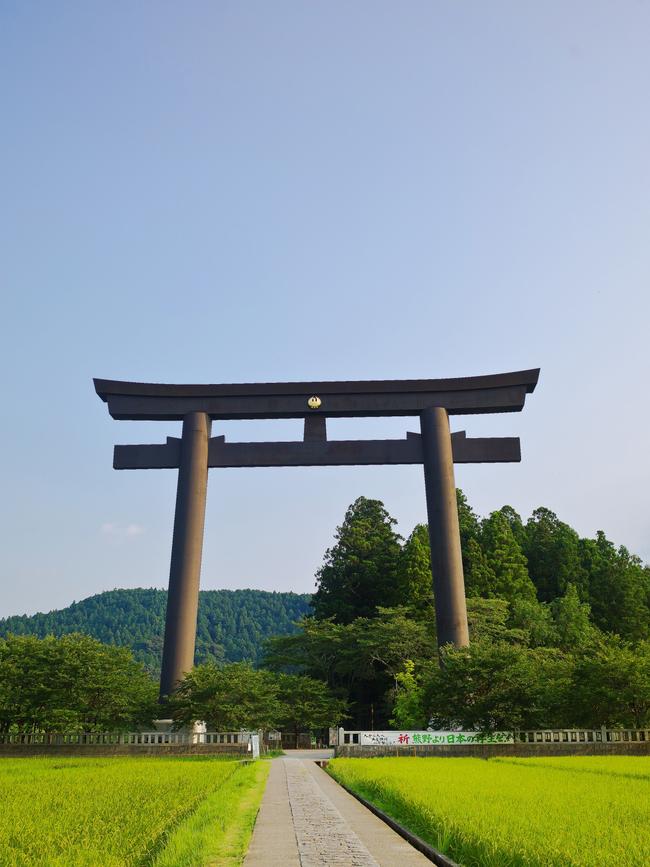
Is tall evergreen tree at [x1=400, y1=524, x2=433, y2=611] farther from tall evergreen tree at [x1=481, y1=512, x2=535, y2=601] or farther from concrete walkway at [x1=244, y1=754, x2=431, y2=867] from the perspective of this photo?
concrete walkway at [x1=244, y1=754, x2=431, y2=867]

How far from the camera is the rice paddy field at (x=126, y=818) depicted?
5.61 m

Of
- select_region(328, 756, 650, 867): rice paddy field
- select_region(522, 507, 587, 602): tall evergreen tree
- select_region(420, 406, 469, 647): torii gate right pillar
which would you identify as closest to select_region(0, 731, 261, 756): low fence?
select_region(420, 406, 469, 647): torii gate right pillar

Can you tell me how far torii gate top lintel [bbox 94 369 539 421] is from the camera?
→ 28.3m

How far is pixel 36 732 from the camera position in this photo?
22641 millimetres

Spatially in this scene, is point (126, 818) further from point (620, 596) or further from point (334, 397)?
point (620, 596)

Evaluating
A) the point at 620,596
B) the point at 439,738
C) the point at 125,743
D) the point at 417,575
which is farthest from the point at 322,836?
the point at 620,596

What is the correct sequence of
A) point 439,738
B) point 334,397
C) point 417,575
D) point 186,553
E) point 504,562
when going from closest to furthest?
point 439,738, point 186,553, point 334,397, point 417,575, point 504,562

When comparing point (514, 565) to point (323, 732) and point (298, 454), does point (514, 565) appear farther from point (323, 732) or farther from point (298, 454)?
point (298, 454)

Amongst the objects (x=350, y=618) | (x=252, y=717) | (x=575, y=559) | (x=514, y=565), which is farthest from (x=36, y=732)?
(x=575, y=559)

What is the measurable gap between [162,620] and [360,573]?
322 feet

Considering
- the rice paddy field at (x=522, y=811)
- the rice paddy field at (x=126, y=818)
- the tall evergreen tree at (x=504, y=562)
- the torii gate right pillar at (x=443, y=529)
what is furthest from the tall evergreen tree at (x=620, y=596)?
the rice paddy field at (x=126, y=818)

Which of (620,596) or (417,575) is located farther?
(620,596)

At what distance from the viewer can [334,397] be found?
28.4 m

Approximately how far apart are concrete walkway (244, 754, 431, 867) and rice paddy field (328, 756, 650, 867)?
0.36 metres
